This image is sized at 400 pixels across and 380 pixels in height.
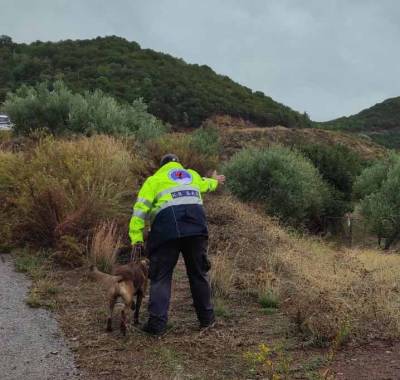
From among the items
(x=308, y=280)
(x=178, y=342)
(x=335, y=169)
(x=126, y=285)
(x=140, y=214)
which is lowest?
(x=178, y=342)

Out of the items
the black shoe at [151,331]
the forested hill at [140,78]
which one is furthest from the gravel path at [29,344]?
the forested hill at [140,78]

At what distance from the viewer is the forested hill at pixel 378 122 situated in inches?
3166

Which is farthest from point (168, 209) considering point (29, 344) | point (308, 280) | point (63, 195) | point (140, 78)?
point (140, 78)

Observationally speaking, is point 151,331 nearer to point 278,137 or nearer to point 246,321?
point 246,321

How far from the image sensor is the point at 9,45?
54.0 metres

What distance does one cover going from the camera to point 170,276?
5.79 meters

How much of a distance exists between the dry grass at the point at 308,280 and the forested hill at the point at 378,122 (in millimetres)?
69051

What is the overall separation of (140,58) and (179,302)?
52.0m

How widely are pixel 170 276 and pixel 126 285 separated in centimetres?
48

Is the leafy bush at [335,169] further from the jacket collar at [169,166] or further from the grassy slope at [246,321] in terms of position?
the jacket collar at [169,166]

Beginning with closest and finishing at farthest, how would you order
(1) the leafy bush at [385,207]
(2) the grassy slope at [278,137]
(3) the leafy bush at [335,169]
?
(1) the leafy bush at [385,207]
(3) the leafy bush at [335,169]
(2) the grassy slope at [278,137]

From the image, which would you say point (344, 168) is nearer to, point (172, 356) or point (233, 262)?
point (233, 262)

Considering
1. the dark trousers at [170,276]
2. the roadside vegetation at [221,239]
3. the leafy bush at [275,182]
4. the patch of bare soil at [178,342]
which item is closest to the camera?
the patch of bare soil at [178,342]

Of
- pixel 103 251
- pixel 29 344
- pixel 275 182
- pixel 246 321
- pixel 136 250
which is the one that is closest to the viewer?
pixel 29 344
